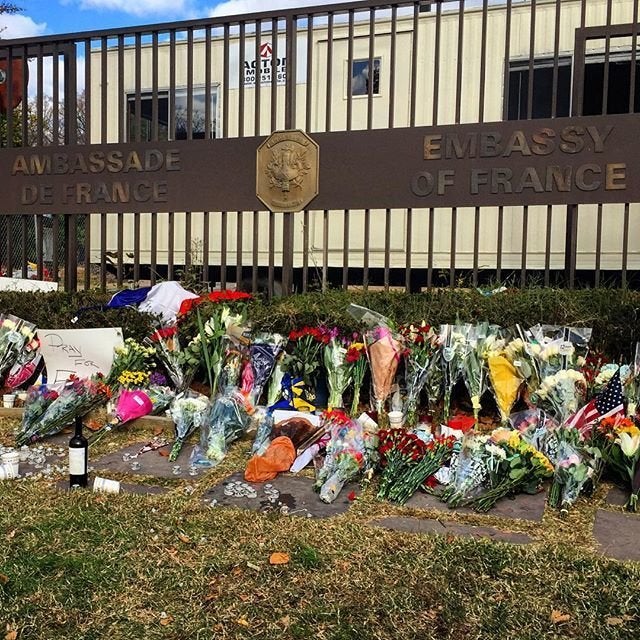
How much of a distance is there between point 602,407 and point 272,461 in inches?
71.4

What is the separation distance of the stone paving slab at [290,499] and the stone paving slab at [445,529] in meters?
0.26

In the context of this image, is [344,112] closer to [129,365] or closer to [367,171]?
[367,171]

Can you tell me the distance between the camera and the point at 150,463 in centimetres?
410

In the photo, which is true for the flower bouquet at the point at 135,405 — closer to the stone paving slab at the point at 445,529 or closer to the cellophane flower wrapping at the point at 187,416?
the cellophane flower wrapping at the point at 187,416

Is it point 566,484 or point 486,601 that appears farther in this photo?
point 566,484

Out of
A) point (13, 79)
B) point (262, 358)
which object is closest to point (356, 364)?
point (262, 358)

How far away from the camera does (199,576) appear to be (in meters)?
2.55

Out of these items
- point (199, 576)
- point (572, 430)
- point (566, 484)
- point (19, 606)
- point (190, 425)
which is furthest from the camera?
point (190, 425)

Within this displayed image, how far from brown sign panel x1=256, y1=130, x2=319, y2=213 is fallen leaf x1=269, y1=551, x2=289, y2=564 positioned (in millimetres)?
3698

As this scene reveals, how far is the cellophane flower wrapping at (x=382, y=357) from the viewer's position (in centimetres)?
462

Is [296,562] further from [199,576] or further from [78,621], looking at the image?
[78,621]

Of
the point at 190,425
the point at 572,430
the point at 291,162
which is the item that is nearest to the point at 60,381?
the point at 190,425

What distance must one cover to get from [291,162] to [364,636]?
438 centimetres

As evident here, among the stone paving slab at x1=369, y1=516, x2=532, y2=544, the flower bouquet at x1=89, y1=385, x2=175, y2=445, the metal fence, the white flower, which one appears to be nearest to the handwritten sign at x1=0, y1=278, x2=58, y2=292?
the metal fence
